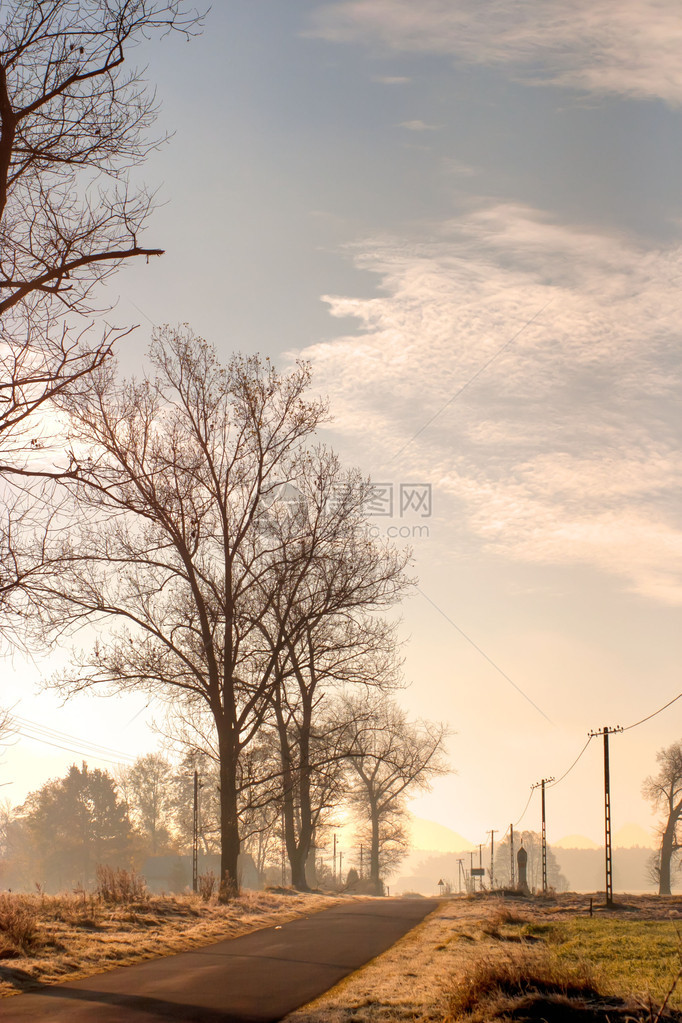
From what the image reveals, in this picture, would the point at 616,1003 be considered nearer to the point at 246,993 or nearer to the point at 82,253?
the point at 246,993

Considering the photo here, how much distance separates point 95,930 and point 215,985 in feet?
14.1

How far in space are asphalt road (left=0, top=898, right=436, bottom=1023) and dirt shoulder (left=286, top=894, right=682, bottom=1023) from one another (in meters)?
0.31

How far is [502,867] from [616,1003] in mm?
198911

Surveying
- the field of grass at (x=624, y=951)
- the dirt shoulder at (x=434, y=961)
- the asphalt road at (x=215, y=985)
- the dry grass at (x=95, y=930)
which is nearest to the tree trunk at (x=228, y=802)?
the dry grass at (x=95, y=930)

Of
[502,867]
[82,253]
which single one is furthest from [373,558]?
[502,867]

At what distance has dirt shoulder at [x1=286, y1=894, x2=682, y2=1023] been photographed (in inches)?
282

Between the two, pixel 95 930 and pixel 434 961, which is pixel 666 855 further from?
pixel 95 930

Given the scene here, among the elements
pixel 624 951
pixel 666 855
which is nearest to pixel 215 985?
pixel 624 951

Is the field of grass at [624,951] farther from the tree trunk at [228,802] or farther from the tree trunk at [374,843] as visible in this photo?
the tree trunk at [374,843]

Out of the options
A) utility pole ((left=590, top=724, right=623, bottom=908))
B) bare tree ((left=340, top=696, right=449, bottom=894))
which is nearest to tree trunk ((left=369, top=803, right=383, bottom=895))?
bare tree ((left=340, top=696, right=449, bottom=894))

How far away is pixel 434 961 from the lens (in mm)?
10219

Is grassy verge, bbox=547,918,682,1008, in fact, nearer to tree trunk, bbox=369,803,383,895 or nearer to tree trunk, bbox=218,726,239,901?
tree trunk, bbox=218,726,239,901

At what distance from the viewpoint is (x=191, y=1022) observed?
6.54 metres

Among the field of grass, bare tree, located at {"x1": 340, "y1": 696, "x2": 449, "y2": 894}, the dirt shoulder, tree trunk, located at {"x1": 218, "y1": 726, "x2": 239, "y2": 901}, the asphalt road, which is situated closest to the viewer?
the asphalt road
